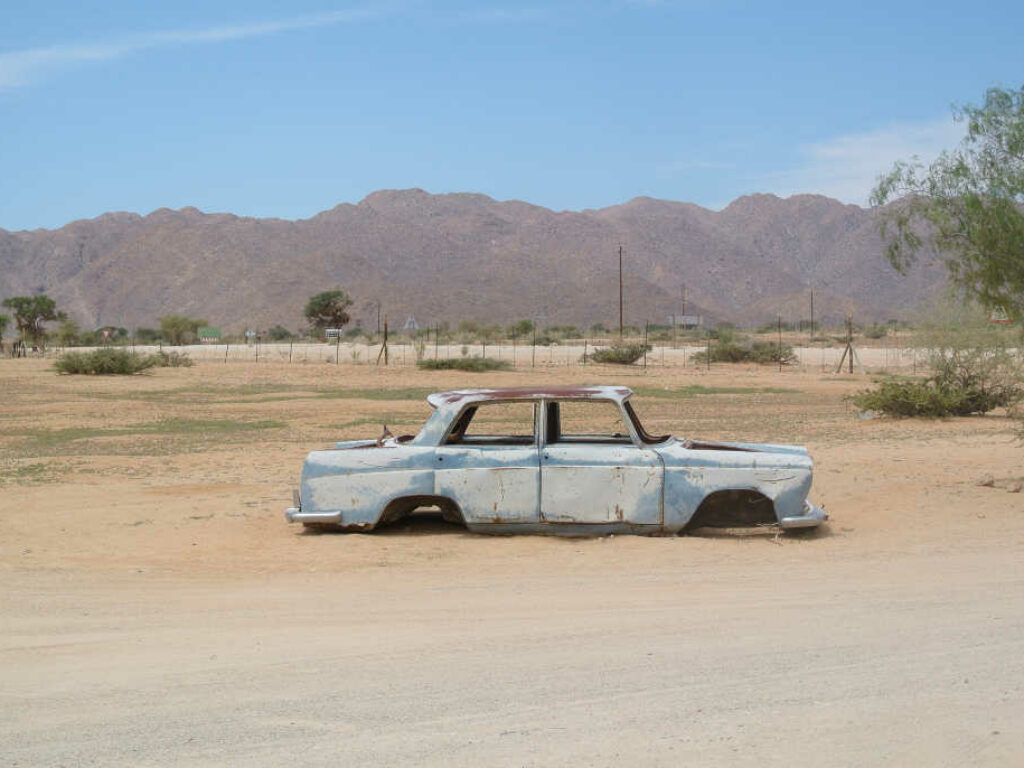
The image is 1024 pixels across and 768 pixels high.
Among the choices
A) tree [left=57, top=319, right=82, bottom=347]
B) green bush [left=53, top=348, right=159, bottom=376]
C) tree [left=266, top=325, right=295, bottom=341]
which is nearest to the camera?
green bush [left=53, top=348, right=159, bottom=376]

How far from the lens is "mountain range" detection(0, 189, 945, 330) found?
397ft

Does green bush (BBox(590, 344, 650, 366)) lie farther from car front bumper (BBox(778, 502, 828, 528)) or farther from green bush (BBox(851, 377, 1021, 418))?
car front bumper (BBox(778, 502, 828, 528))

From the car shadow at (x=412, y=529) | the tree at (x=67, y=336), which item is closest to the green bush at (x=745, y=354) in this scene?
the car shadow at (x=412, y=529)

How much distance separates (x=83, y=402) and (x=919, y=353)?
22.7 metres

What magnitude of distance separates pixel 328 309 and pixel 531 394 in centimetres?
9286

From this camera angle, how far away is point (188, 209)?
15188 cm

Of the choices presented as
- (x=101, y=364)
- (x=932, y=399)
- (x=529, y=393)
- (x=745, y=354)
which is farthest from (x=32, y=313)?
(x=529, y=393)

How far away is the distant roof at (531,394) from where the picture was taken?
1088 centimetres

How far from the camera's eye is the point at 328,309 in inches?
4013

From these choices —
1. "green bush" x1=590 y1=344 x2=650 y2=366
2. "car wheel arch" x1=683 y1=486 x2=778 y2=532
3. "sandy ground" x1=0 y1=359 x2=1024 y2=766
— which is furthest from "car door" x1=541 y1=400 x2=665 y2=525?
"green bush" x1=590 y1=344 x2=650 y2=366

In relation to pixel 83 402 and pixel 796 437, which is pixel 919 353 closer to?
pixel 796 437

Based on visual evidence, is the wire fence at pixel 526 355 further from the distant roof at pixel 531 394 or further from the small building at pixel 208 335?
the distant roof at pixel 531 394

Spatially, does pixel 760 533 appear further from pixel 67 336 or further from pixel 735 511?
pixel 67 336

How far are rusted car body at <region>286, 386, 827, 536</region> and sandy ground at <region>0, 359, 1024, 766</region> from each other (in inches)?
11.2
